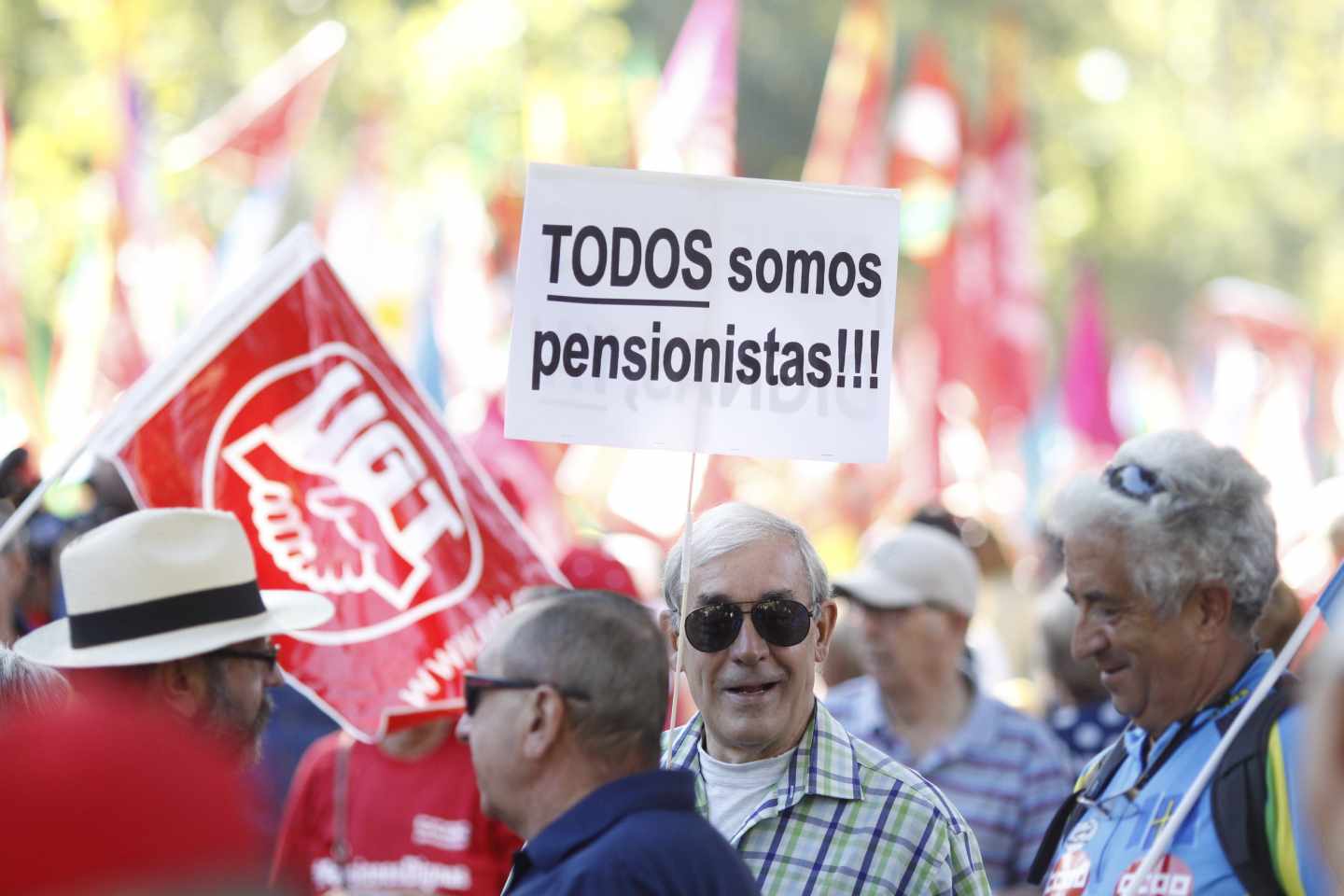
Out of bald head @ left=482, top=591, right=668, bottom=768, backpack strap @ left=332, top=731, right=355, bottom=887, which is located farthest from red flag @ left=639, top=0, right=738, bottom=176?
bald head @ left=482, top=591, right=668, bottom=768

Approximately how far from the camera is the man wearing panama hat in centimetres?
356

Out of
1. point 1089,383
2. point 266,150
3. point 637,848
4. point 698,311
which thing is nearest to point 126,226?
point 266,150

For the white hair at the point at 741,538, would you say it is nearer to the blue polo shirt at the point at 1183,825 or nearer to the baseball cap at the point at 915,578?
the blue polo shirt at the point at 1183,825

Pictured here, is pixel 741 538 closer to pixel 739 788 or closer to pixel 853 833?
pixel 739 788

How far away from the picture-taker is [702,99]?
14523mm

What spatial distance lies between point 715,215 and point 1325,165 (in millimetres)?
43375

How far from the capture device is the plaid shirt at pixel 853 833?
325cm

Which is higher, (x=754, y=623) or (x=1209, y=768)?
(x=754, y=623)

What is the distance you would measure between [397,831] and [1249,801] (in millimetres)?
2572

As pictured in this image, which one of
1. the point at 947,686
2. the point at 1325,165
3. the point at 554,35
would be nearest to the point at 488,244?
the point at 554,35

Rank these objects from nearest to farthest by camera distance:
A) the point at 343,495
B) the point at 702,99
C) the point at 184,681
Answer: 1. the point at 184,681
2. the point at 343,495
3. the point at 702,99

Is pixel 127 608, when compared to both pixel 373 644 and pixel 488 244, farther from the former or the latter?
pixel 488 244

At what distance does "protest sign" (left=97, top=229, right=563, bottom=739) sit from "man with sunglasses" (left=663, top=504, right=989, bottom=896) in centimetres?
109

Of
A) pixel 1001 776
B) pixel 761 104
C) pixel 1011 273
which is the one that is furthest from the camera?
pixel 761 104
